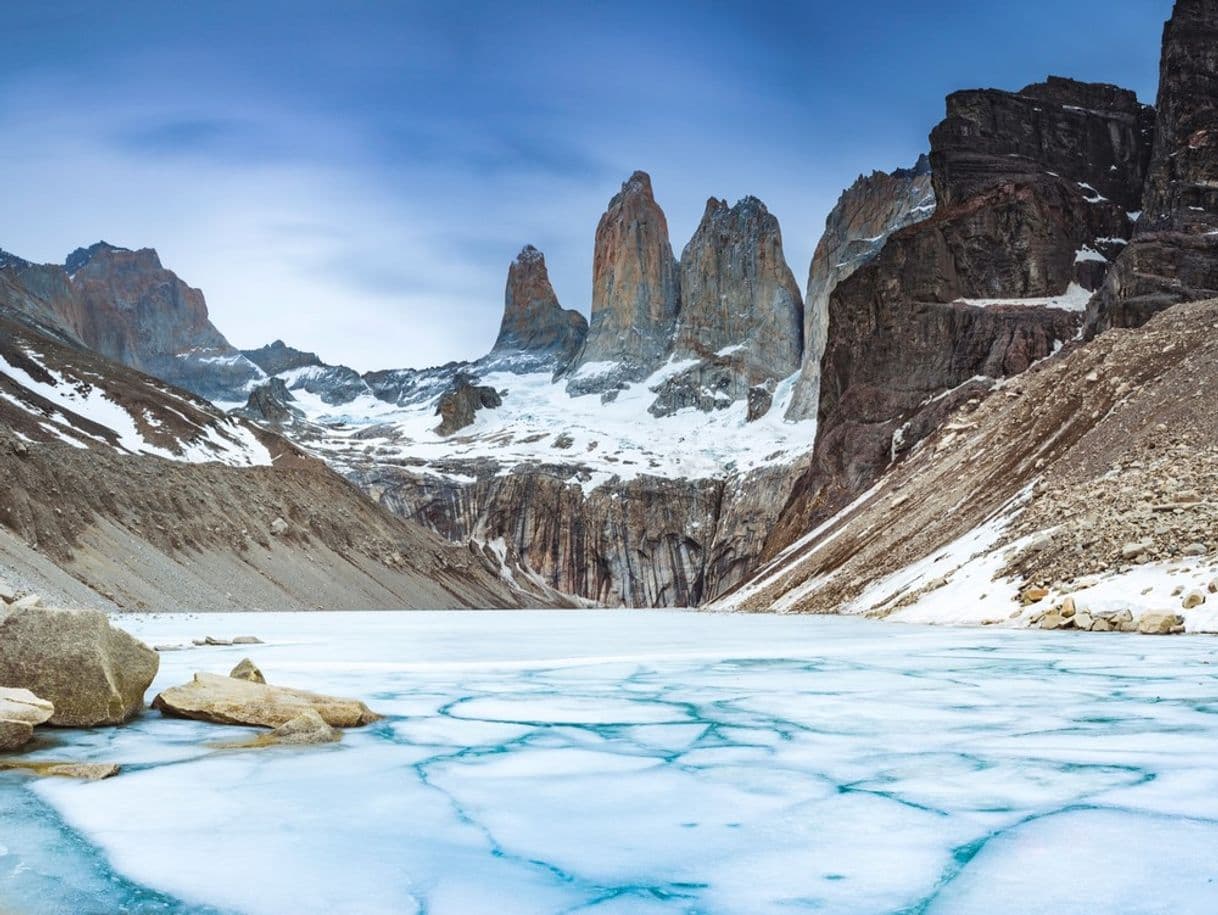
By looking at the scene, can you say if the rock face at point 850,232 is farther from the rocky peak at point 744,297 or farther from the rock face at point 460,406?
the rock face at point 460,406

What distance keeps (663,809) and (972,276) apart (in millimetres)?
72916

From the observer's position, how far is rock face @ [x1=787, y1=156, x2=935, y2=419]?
142 meters

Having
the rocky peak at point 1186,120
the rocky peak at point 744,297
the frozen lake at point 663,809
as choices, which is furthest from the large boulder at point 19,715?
the rocky peak at point 744,297

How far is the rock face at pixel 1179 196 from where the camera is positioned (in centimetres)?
5584

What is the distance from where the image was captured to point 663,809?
6.32 m

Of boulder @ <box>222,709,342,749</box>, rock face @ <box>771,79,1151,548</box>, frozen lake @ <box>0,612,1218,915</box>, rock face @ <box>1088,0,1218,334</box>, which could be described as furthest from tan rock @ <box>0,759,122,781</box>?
rock face @ <box>771,79,1151,548</box>

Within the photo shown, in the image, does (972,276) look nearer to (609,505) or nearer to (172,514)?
(172,514)

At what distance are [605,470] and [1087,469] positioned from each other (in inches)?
4430

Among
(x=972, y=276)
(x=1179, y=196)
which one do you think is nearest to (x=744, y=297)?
(x=972, y=276)

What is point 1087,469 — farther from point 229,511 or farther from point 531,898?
point 229,511

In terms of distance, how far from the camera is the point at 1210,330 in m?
36.9

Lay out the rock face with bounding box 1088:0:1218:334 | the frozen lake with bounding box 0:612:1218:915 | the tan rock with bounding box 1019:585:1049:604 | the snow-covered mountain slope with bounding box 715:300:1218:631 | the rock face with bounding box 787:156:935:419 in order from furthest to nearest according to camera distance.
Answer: the rock face with bounding box 787:156:935:419 → the rock face with bounding box 1088:0:1218:334 → the tan rock with bounding box 1019:585:1049:604 → the snow-covered mountain slope with bounding box 715:300:1218:631 → the frozen lake with bounding box 0:612:1218:915

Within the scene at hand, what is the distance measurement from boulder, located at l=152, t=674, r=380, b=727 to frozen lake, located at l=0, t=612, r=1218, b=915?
0.66 ft

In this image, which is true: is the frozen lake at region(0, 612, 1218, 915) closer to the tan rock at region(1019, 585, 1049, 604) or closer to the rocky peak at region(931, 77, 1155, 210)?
the tan rock at region(1019, 585, 1049, 604)
